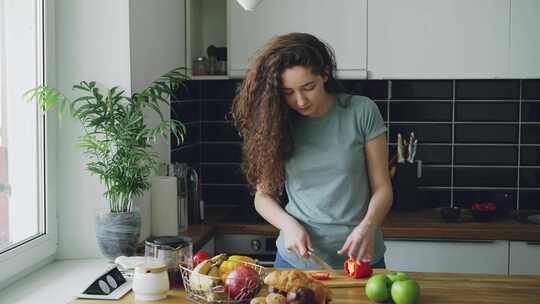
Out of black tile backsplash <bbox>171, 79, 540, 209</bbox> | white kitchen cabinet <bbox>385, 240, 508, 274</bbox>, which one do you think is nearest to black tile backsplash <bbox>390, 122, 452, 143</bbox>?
black tile backsplash <bbox>171, 79, 540, 209</bbox>

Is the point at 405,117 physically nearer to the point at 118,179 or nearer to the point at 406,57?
the point at 406,57

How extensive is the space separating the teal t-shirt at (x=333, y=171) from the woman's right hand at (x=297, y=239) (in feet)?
0.63

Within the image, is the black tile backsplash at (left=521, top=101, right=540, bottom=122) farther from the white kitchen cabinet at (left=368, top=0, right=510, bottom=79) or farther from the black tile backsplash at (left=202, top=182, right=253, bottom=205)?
the black tile backsplash at (left=202, top=182, right=253, bottom=205)

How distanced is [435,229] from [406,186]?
43 cm

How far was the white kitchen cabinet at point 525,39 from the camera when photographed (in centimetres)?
351

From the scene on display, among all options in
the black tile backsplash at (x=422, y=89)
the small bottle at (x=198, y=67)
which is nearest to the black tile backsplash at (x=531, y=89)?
the black tile backsplash at (x=422, y=89)

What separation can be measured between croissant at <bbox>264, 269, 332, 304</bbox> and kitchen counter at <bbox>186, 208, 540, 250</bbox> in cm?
133

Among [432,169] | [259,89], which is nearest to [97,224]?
[259,89]

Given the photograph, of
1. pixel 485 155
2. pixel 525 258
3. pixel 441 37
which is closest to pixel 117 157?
pixel 441 37

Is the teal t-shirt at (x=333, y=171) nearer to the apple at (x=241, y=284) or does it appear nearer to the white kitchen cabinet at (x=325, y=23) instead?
the apple at (x=241, y=284)

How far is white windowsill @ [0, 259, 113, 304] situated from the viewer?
228 cm

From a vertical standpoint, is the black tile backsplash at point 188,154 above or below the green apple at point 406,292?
above

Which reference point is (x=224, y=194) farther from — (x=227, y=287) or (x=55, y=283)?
(x=227, y=287)

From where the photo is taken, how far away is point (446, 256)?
3.44m
